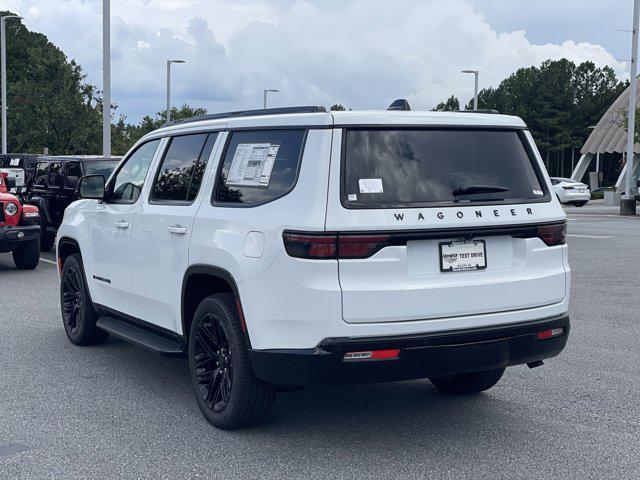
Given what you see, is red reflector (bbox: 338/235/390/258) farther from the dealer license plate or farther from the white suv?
the dealer license plate

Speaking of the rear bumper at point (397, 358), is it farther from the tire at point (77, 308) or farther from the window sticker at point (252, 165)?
the tire at point (77, 308)

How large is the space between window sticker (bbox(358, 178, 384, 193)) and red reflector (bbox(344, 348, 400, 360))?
83cm

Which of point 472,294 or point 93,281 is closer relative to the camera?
point 472,294

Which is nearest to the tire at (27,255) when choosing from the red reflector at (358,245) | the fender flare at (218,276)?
the fender flare at (218,276)

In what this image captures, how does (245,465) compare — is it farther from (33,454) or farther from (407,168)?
(407,168)

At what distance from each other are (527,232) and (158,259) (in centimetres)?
240

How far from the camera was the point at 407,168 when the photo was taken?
4.53 m

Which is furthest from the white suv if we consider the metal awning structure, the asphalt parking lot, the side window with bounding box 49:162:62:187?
the metal awning structure

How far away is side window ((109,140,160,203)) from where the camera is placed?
6.24m

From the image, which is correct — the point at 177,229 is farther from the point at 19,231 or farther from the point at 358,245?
the point at 19,231

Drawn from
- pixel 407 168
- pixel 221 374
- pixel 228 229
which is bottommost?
pixel 221 374

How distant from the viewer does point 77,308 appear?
7.43 meters

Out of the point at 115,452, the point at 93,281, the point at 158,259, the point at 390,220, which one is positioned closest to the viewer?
the point at 390,220

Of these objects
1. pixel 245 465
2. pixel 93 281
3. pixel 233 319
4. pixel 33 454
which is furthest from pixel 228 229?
pixel 93 281
